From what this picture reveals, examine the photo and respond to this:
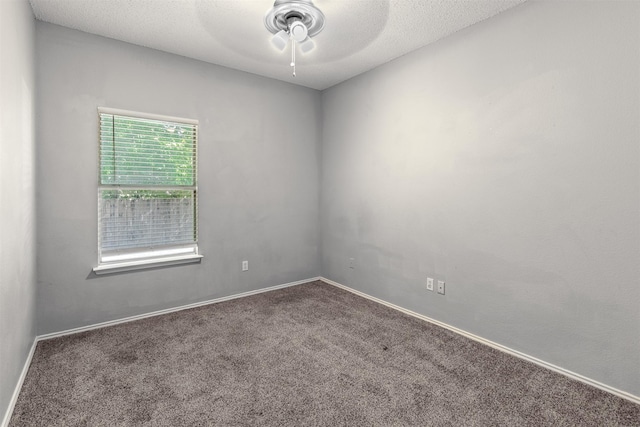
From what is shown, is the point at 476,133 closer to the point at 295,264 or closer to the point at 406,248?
the point at 406,248

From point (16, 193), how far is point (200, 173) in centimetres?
163

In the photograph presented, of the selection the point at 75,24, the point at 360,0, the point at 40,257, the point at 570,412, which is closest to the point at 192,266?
the point at 40,257

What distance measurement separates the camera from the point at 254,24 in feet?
8.66

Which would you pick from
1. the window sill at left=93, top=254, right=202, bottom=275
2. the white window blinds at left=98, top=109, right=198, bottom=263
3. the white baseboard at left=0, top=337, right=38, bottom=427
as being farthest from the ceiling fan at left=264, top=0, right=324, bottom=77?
the white baseboard at left=0, top=337, right=38, bottom=427

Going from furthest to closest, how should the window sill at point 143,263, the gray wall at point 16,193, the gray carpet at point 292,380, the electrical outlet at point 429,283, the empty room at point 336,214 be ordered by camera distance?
the electrical outlet at point 429,283 → the window sill at point 143,263 → the empty room at point 336,214 → the gray carpet at point 292,380 → the gray wall at point 16,193

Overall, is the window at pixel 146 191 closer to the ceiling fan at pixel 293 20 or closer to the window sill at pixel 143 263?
the window sill at pixel 143 263

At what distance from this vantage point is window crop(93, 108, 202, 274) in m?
2.95

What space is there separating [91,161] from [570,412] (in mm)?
3919

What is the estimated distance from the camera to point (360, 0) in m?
2.34

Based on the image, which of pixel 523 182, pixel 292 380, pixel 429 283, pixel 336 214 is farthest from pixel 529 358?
pixel 336 214

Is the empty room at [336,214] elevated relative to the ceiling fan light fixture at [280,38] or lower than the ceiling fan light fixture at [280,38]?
lower

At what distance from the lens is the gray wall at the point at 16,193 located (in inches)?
65.4

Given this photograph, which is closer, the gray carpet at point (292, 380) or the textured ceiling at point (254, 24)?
the gray carpet at point (292, 380)

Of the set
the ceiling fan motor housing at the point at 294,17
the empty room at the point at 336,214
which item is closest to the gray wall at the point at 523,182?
the empty room at the point at 336,214
